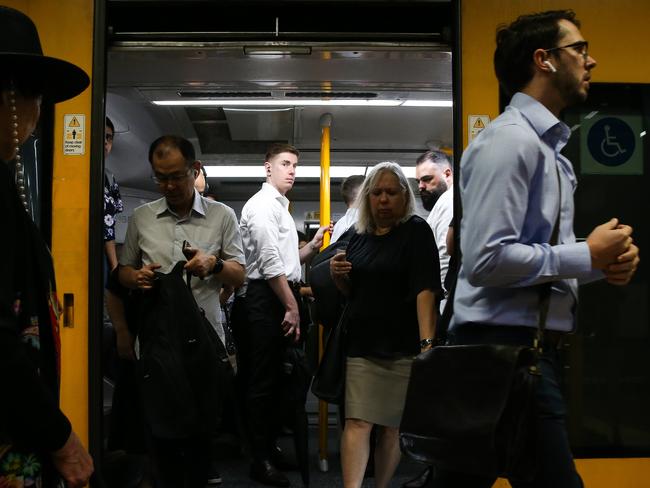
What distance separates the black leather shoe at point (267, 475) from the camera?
13.1ft

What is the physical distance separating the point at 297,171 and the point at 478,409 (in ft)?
24.3

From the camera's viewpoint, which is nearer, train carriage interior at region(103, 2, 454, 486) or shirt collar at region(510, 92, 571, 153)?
shirt collar at region(510, 92, 571, 153)

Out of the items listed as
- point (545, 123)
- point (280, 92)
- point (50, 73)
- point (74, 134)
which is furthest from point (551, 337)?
point (280, 92)

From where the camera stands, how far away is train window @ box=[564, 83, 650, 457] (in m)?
3.20

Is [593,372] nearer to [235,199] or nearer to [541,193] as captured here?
[541,193]

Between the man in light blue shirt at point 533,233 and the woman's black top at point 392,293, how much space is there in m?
1.40

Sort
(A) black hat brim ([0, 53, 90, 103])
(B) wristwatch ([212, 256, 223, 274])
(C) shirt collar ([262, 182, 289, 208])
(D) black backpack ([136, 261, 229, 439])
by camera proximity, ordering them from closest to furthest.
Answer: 1. (A) black hat brim ([0, 53, 90, 103])
2. (D) black backpack ([136, 261, 229, 439])
3. (B) wristwatch ([212, 256, 223, 274])
4. (C) shirt collar ([262, 182, 289, 208])

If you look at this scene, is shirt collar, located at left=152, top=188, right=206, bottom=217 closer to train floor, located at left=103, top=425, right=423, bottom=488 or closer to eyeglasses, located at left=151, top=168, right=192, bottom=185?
eyeglasses, located at left=151, top=168, right=192, bottom=185

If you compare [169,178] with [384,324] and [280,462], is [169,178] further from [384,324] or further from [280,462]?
[280,462]

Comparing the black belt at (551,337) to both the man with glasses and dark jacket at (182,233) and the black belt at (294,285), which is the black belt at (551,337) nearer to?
the man with glasses and dark jacket at (182,233)

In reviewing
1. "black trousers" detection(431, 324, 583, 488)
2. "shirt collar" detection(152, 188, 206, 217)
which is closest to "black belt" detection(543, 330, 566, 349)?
"black trousers" detection(431, 324, 583, 488)

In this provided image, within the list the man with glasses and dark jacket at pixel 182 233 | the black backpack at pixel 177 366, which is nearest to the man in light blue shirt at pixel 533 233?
the black backpack at pixel 177 366

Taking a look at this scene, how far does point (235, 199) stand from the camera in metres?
10.7

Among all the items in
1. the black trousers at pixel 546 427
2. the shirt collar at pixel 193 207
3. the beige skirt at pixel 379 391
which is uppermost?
the shirt collar at pixel 193 207
